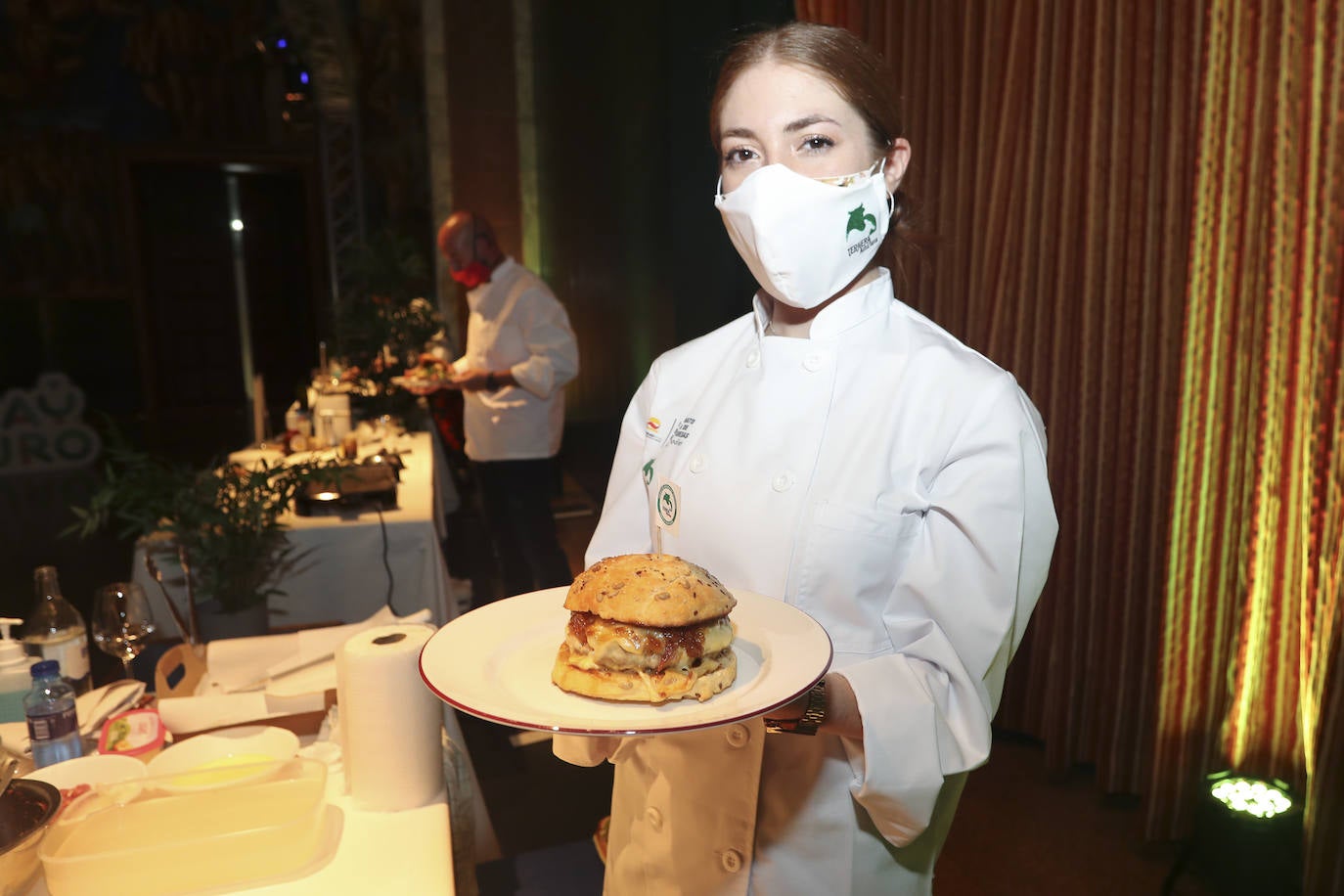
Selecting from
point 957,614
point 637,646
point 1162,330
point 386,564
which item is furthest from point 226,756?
point 1162,330

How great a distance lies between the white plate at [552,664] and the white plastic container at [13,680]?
1.11 metres

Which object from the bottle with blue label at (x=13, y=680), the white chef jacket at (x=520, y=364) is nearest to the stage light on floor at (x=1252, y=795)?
the bottle with blue label at (x=13, y=680)

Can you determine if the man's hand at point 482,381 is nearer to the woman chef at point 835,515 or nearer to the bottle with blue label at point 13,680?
the bottle with blue label at point 13,680

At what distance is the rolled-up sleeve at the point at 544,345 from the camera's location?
15.4 feet

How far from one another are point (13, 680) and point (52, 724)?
283 mm

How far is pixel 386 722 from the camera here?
4.44 ft

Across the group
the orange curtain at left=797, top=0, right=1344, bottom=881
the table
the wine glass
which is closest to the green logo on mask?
the orange curtain at left=797, top=0, right=1344, bottom=881

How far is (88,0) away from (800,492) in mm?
12669

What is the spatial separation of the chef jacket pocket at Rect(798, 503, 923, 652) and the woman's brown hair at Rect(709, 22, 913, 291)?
527mm

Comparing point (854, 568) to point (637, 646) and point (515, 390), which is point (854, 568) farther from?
point (515, 390)

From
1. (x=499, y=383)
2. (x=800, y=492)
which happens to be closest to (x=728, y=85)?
(x=800, y=492)

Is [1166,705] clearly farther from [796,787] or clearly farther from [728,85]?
[728,85]

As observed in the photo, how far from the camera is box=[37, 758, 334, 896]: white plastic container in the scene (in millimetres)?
1108

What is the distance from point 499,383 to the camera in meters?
4.76
